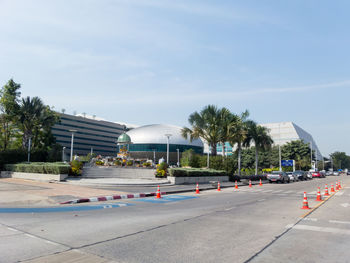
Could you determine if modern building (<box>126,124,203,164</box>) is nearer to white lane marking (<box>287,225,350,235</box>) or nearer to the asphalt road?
the asphalt road

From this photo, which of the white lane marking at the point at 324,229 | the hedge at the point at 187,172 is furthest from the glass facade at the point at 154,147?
the white lane marking at the point at 324,229

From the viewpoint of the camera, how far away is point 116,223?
842 centimetres

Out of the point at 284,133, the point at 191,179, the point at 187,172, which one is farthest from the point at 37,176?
the point at 284,133

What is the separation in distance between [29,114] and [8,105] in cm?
281

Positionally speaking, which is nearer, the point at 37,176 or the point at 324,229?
the point at 324,229

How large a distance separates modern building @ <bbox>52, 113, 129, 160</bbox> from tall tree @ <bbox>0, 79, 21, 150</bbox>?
68.6 metres

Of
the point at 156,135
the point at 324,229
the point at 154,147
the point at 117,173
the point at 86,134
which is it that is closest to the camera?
the point at 324,229

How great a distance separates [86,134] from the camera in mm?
124000

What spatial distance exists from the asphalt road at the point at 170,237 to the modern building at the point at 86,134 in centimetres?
10643

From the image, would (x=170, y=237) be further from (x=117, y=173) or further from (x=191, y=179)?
(x=117, y=173)

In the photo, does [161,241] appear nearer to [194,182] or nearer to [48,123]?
[194,182]

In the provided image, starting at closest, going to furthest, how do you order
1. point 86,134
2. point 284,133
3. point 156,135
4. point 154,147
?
point 154,147 < point 156,135 < point 284,133 < point 86,134

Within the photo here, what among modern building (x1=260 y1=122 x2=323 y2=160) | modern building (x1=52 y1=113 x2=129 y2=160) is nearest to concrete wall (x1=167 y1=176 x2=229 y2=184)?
modern building (x1=52 y1=113 x2=129 y2=160)

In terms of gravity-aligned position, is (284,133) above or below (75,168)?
above
